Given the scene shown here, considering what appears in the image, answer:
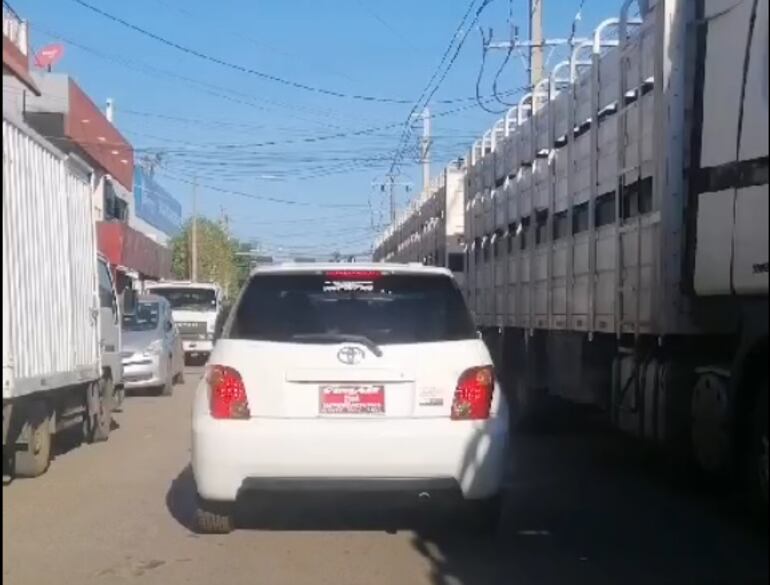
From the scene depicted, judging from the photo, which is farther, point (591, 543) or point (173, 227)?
point (173, 227)

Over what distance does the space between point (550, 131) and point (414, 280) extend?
186 inches

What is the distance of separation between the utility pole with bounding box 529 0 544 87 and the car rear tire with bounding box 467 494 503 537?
70.6 feet

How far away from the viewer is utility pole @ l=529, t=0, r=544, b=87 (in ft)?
95.0

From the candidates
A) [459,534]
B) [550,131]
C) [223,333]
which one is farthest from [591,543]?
[550,131]

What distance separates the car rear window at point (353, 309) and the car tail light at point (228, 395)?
29cm

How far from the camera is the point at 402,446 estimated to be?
7465 mm

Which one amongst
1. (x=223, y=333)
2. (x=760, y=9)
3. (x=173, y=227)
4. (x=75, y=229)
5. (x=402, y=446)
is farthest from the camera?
(x=173, y=227)

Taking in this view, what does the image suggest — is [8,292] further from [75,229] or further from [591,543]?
[591,543]

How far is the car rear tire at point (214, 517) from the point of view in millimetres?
7840

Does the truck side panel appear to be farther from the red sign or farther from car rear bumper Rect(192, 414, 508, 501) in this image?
the red sign

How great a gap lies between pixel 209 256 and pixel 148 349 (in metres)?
61.3

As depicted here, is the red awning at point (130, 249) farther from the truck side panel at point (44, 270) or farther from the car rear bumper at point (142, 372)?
the truck side panel at point (44, 270)

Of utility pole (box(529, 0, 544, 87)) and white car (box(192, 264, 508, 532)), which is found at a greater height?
utility pole (box(529, 0, 544, 87))

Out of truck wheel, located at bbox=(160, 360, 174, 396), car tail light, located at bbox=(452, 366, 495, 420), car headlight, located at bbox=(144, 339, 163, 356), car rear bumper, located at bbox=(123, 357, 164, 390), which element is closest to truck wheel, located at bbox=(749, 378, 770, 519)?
car tail light, located at bbox=(452, 366, 495, 420)
